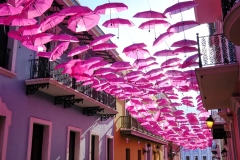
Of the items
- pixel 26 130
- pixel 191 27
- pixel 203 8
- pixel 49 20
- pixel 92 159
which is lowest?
pixel 92 159

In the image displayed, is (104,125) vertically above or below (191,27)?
below

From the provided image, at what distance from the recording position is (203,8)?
540 inches

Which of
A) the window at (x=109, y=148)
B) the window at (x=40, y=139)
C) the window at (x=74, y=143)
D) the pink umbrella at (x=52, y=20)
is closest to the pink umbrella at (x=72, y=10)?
the pink umbrella at (x=52, y=20)

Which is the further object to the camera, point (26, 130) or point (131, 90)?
point (131, 90)

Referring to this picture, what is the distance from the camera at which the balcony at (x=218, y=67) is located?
8594 millimetres

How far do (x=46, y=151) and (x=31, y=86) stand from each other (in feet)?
9.20

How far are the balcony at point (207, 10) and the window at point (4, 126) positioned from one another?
9114 mm

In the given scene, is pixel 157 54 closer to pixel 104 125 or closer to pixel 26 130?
pixel 26 130

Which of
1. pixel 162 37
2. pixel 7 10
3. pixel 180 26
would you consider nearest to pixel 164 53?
pixel 162 37

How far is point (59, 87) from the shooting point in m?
11.5

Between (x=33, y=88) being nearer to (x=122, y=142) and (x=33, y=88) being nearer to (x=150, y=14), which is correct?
(x=150, y=14)

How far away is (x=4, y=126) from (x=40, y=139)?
2673 millimetres

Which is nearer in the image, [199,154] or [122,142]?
[122,142]

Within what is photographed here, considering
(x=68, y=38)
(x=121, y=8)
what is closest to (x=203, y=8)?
(x=121, y=8)
